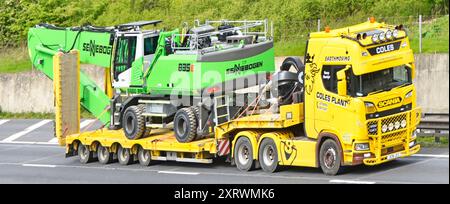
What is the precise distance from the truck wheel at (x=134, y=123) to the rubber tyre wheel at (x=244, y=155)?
325 centimetres

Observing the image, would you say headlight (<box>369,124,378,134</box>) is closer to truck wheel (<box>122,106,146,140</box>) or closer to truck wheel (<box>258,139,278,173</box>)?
truck wheel (<box>258,139,278,173</box>)

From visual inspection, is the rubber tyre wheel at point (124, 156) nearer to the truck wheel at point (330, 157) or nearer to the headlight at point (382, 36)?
the truck wheel at point (330, 157)

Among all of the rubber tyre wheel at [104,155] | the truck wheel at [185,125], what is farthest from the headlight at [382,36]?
the rubber tyre wheel at [104,155]

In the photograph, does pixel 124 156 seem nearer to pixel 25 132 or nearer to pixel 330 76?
pixel 330 76

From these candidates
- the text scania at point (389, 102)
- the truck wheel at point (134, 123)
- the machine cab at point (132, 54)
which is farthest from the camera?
the machine cab at point (132, 54)

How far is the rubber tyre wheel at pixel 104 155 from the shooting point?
91.1ft

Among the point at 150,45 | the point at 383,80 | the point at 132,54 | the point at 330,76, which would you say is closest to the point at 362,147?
the point at 383,80

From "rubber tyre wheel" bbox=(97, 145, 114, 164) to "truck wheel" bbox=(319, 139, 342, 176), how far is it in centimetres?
715

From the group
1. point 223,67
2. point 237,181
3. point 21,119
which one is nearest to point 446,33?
point 223,67

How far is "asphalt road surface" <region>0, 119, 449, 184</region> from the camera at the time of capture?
2225 cm

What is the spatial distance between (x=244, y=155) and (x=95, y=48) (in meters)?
6.33

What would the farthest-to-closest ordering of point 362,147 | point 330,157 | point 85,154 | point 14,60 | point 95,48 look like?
point 14,60 < point 95,48 < point 85,154 < point 330,157 < point 362,147

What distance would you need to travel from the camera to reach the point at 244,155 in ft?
80.4

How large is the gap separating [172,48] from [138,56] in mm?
1329
